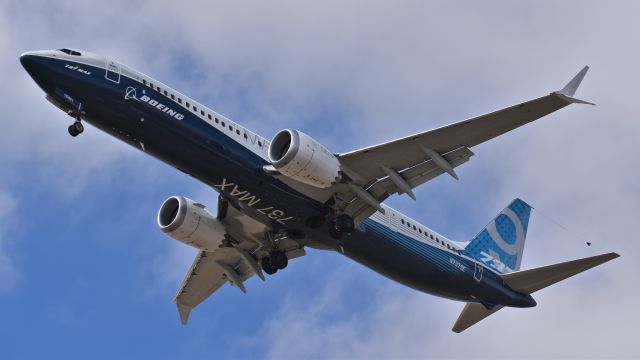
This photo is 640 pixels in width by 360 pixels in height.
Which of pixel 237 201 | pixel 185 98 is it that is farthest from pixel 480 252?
pixel 185 98

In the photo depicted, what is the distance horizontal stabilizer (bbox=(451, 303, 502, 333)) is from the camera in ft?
139

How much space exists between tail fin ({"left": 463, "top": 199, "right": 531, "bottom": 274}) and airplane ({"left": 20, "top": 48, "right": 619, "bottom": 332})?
0.53m

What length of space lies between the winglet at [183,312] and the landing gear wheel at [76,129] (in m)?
13.3

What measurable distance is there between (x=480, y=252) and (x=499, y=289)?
7.43 feet

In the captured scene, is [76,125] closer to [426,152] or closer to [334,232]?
[334,232]

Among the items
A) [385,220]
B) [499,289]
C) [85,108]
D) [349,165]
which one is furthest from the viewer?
[499,289]

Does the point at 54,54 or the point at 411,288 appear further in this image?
the point at 411,288

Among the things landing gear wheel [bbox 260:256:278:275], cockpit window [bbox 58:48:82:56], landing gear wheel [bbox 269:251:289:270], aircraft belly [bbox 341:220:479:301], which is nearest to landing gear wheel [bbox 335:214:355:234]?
aircraft belly [bbox 341:220:479:301]

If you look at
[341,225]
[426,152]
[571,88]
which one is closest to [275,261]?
[341,225]

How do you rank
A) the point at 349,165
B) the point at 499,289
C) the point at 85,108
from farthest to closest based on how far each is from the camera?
the point at 499,289
the point at 349,165
the point at 85,108

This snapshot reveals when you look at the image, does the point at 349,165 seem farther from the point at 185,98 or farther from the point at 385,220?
the point at 185,98

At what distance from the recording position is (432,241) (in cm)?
3950

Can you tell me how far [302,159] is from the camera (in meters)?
33.5

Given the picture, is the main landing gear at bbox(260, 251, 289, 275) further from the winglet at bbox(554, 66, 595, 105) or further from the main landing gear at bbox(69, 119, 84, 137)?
the winglet at bbox(554, 66, 595, 105)
